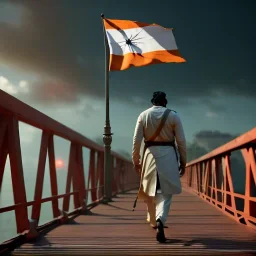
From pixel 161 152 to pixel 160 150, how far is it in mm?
28

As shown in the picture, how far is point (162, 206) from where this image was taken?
469cm

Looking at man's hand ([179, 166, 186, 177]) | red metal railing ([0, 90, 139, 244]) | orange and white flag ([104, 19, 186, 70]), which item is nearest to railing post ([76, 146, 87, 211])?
red metal railing ([0, 90, 139, 244])

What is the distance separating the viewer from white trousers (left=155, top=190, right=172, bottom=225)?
4566 mm

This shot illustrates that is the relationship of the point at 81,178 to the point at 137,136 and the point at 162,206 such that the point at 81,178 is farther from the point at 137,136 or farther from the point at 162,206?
the point at 162,206

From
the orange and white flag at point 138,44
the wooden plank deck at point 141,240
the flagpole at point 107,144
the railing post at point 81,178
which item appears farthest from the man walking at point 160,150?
the flagpole at point 107,144

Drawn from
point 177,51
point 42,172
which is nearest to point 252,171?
point 42,172

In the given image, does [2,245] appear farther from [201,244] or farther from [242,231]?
[242,231]

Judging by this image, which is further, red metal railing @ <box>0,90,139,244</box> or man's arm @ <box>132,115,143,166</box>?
man's arm @ <box>132,115,143,166</box>

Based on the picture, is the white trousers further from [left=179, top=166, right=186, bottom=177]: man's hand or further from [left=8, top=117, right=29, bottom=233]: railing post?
[left=8, top=117, right=29, bottom=233]: railing post

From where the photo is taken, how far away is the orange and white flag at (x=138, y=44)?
9.92 meters

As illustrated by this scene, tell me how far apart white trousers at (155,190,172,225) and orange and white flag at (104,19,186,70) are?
534 cm

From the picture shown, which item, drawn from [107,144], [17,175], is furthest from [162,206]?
[107,144]

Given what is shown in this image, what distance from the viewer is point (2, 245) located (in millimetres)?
3668

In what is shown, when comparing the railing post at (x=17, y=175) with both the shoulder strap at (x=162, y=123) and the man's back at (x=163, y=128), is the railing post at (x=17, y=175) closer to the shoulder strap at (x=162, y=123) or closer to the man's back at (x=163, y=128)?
the man's back at (x=163, y=128)
